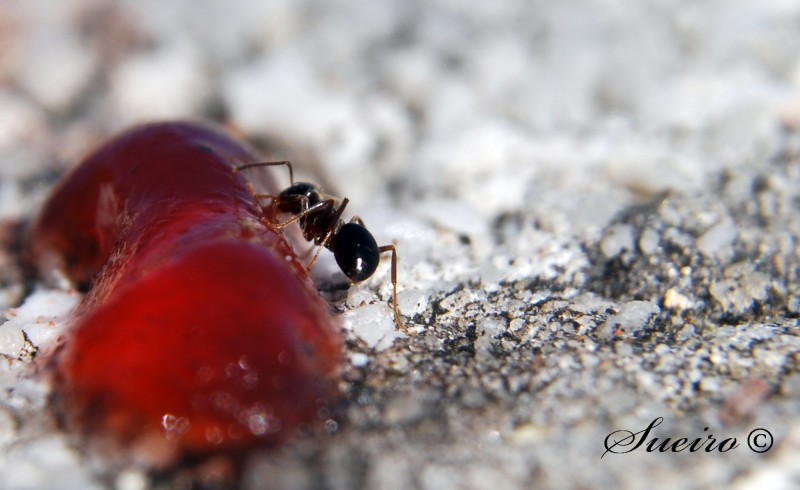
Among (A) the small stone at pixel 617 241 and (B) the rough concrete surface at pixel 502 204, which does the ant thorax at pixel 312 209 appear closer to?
(B) the rough concrete surface at pixel 502 204

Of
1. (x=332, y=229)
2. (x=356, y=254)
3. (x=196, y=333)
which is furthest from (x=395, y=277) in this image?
(x=196, y=333)

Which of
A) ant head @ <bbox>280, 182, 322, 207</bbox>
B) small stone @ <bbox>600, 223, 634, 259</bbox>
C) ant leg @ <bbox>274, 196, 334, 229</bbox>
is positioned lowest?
small stone @ <bbox>600, 223, 634, 259</bbox>

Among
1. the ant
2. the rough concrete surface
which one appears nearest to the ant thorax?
the ant

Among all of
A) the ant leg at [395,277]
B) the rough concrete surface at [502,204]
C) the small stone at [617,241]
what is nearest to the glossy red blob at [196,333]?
the rough concrete surface at [502,204]

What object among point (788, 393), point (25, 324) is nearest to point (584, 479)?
point (788, 393)

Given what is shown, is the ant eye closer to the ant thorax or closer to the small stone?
the ant thorax

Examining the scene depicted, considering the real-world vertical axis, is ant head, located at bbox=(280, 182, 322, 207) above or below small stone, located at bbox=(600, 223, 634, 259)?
above
